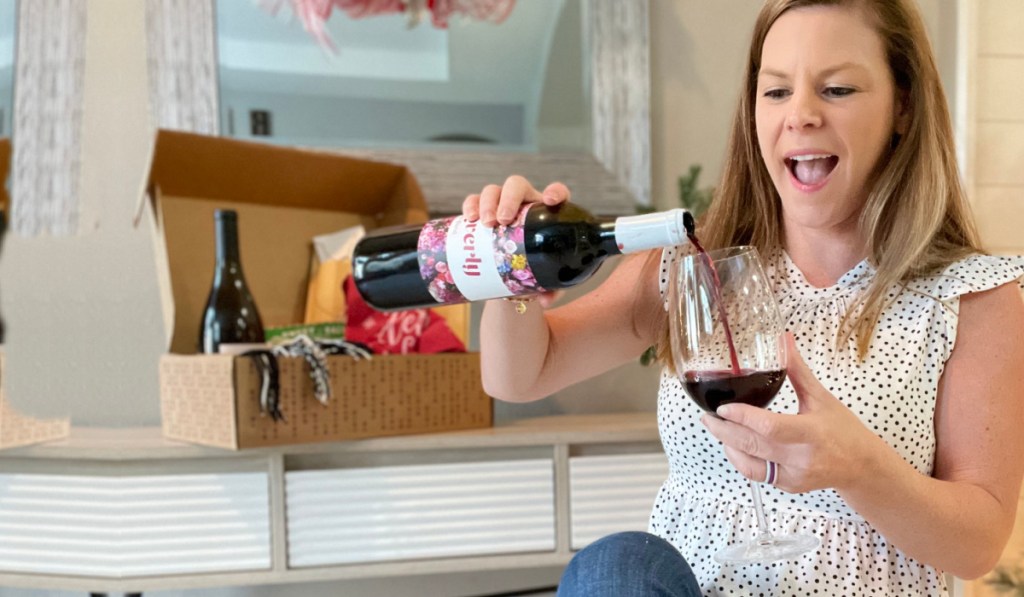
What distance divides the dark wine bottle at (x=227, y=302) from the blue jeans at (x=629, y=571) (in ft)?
2.71

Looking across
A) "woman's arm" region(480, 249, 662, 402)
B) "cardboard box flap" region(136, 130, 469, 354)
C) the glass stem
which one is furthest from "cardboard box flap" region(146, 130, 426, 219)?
the glass stem

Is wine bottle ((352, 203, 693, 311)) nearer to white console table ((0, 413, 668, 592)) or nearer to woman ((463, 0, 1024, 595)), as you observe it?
woman ((463, 0, 1024, 595))

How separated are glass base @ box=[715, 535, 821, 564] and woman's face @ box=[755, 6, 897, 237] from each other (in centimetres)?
33

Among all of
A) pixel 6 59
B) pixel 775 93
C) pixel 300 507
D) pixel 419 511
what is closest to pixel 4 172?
pixel 6 59

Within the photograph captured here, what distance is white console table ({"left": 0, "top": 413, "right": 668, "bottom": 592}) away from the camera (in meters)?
1.28

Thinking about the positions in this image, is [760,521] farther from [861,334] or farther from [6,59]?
[6,59]

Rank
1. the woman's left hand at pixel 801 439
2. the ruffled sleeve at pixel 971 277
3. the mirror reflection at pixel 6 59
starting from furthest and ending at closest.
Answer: the mirror reflection at pixel 6 59 → the ruffled sleeve at pixel 971 277 → the woman's left hand at pixel 801 439

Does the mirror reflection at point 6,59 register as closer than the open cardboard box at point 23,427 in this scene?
No

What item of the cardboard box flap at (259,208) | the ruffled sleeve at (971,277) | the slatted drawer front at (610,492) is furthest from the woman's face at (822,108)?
the cardboard box flap at (259,208)

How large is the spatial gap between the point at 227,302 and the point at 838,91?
3.30ft

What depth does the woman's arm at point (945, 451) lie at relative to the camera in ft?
2.04

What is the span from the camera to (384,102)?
169cm

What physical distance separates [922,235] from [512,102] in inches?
41.5

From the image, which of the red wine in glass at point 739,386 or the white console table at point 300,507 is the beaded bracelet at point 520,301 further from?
the white console table at point 300,507
